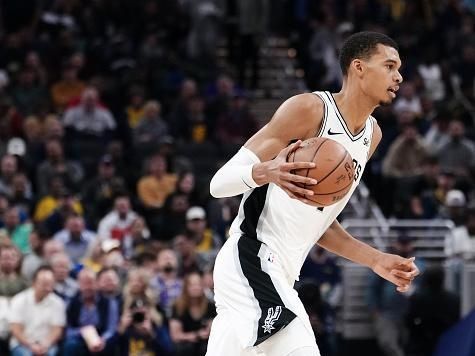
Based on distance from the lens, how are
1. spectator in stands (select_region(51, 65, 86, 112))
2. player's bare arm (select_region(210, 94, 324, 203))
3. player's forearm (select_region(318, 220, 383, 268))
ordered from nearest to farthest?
player's bare arm (select_region(210, 94, 324, 203)) < player's forearm (select_region(318, 220, 383, 268)) < spectator in stands (select_region(51, 65, 86, 112))

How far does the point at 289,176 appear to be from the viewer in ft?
15.8

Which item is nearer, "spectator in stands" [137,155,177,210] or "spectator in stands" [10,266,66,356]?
"spectator in stands" [10,266,66,356]

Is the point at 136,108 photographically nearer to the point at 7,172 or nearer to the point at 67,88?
the point at 67,88

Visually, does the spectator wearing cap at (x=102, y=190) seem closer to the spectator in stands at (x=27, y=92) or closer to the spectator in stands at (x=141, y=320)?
the spectator in stands at (x=27, y=92)

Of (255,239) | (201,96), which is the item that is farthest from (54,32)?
(255,239)

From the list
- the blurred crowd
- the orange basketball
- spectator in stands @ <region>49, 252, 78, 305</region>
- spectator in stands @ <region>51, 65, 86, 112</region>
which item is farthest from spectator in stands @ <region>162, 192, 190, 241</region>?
the orange basketball

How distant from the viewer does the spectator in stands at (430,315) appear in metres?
11.1

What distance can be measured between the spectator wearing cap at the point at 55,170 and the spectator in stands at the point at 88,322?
3.10m

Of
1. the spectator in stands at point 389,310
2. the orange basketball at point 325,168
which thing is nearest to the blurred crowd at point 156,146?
the spectator in stands at point 389,310

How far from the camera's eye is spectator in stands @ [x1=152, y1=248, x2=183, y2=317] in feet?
36.1

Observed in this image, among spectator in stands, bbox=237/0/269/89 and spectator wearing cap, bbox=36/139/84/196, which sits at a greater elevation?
spectator in stands, bbox=237/0/269/89

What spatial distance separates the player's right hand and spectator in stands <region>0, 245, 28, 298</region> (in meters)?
6.19

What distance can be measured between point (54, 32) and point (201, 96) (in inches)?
110

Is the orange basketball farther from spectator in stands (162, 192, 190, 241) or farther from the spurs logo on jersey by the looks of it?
spectator in stands (162, 192, 190, 241)
